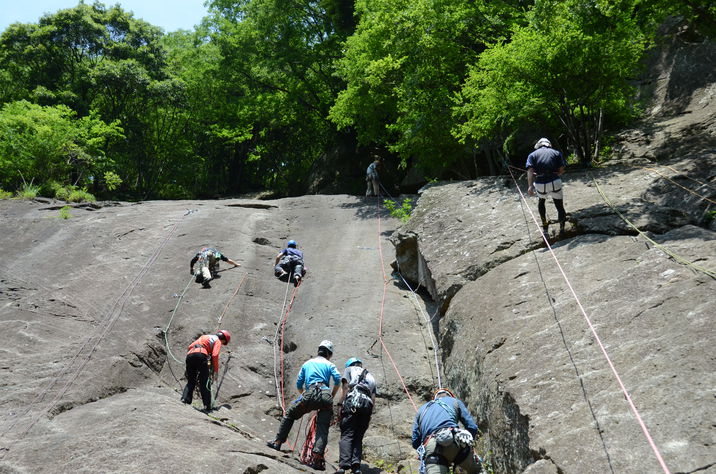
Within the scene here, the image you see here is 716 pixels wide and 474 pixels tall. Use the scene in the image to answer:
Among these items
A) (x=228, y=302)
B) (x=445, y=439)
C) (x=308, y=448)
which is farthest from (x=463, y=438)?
(x=228, y=302)

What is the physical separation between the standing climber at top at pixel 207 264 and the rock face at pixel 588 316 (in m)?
4.96

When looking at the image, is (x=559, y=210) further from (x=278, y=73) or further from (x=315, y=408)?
(x=278, y=73)

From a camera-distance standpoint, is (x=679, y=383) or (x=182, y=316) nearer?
(x=679, y=383)

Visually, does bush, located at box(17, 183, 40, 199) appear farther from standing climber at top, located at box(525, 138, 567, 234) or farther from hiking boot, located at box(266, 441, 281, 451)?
standing climber at top, located at box(525, 138, 567, 234)

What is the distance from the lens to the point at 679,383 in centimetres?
573

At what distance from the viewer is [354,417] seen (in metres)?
7.72

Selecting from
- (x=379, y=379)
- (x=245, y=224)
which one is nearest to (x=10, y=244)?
(x=245, y=224)

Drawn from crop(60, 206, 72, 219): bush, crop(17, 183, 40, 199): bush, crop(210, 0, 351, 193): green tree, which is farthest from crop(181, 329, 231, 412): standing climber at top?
crop(210, 0, 351, 193): green tree

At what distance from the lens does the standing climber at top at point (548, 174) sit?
Answer: 32.6ft

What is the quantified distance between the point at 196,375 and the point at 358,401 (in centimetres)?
290

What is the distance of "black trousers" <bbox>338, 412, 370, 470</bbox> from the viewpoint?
24.7ft

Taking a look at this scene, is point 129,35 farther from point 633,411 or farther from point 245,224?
point 633,411

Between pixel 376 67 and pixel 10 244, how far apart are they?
1185cm

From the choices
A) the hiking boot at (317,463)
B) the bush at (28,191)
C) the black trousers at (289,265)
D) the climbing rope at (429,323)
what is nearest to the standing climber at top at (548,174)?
the climbing rope at (429,323)
